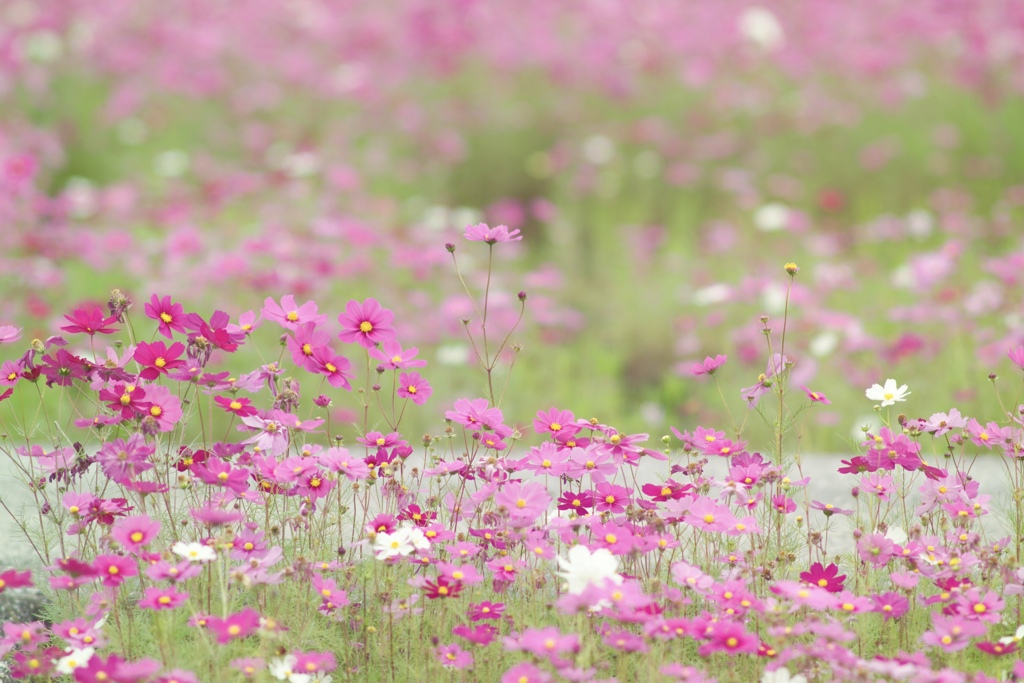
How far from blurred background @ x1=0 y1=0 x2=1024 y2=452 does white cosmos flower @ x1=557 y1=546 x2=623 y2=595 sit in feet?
6.83

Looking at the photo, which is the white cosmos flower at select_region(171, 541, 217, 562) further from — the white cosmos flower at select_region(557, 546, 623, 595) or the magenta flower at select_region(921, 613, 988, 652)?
the magenta flower at select_region(921, 613, 988, 652)

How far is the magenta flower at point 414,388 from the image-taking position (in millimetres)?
2004

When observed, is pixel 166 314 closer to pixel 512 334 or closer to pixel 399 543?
pixel 399 543

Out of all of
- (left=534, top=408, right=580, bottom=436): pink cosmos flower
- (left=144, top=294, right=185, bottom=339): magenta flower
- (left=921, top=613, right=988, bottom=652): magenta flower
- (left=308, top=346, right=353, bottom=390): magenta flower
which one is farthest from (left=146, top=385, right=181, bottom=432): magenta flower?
(left=921, top=613, right=988, bottom=652): magenta flower

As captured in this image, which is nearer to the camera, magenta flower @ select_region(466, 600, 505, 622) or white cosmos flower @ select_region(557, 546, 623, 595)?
white cosmos flower @ select_region(557, 546, 623, 595)

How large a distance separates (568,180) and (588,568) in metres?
4.99

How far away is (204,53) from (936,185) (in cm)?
443

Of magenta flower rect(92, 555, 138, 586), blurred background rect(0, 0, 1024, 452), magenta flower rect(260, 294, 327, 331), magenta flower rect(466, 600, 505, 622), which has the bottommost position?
magenta flower rect(466, 600, 505, 622)

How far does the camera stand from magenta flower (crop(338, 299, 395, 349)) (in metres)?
1.95

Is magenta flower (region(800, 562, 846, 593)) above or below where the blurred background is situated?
below

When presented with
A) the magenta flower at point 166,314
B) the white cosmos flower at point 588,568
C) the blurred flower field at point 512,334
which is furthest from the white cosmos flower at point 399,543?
the magenta flower at point 166,314

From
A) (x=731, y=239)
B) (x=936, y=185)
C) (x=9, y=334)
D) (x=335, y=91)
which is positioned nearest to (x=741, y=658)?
(x=9, y=334)

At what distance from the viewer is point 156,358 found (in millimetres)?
1809

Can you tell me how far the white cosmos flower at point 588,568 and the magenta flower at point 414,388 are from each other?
51 centimetres
